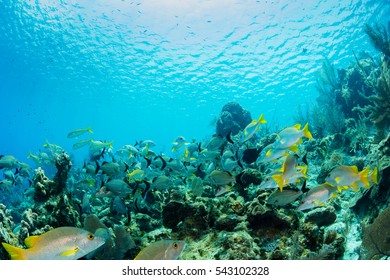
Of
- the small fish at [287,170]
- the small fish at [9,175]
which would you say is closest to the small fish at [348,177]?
the small fish at [287,170]

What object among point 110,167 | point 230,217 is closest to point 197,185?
point 230,217

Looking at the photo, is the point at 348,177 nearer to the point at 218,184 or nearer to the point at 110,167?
the point at 218,184

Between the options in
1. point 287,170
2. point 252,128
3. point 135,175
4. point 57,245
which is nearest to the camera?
point 57,245

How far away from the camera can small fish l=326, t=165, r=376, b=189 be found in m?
3.79

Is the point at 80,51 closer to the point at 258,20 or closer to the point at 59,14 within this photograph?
the point at 59,14

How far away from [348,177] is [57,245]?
147 inches

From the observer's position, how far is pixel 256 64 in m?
31.8

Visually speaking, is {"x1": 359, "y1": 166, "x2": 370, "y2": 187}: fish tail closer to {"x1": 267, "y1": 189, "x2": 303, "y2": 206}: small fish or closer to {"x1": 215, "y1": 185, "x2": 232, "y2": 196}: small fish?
{"x1": 267, "y1": 189, "x2": 303, "y2": 206}: small fish

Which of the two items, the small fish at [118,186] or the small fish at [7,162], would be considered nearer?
the small fish at [118,186]

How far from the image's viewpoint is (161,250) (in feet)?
8.93

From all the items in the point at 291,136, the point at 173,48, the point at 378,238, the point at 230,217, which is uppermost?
the point at 173,48

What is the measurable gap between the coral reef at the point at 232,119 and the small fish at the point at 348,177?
43.4 ft

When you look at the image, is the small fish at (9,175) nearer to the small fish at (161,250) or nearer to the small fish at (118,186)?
the small fish at (118,186)

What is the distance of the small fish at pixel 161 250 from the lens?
8.89ft
